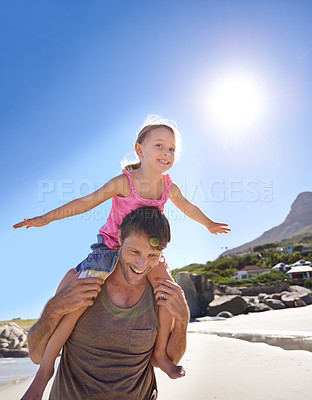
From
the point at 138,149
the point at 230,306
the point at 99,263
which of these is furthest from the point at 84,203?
the point at 230,306

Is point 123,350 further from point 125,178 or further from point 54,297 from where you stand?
point 125,178

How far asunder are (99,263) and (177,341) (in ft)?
2.62

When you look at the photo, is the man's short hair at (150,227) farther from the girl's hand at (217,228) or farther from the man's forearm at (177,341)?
the girl's hand at (217,228)

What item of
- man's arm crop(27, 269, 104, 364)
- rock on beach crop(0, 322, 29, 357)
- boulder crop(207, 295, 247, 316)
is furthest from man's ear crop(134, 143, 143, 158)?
boulder crop(207, 295, 247, 316)

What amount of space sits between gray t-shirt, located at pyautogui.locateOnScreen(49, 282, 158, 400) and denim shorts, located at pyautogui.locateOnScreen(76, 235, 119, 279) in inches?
6.7

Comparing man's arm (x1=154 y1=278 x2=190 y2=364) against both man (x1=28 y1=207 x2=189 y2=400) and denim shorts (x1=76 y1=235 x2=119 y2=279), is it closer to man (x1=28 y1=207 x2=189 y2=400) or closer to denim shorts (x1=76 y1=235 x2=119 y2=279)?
man (x1=28 y1=207 x2=189 y2=400)

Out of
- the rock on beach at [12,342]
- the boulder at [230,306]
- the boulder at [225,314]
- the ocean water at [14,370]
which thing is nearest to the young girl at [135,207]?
the ocean water at [14,370]

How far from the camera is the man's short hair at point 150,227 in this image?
6.73ft

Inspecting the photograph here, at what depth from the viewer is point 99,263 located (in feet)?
7.06

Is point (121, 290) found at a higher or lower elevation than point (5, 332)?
higher

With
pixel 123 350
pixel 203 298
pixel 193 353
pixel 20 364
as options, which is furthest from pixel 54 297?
pixel 203 298

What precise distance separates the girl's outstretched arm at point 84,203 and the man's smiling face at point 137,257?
0.80 m

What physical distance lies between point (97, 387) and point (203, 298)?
16955 mm

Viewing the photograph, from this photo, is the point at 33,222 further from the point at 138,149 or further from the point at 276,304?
the point at 276,304
